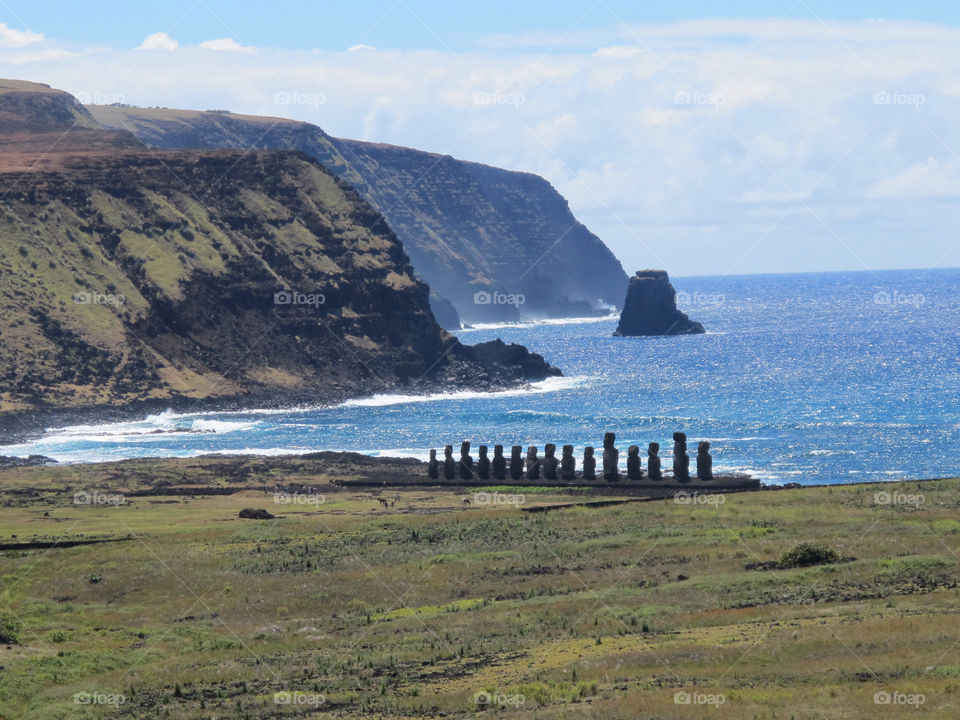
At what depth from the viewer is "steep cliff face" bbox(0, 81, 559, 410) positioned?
132750mm

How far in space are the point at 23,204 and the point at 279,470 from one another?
7487 centimetres

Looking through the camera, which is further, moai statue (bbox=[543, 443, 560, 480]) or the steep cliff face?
the steep cliff face
